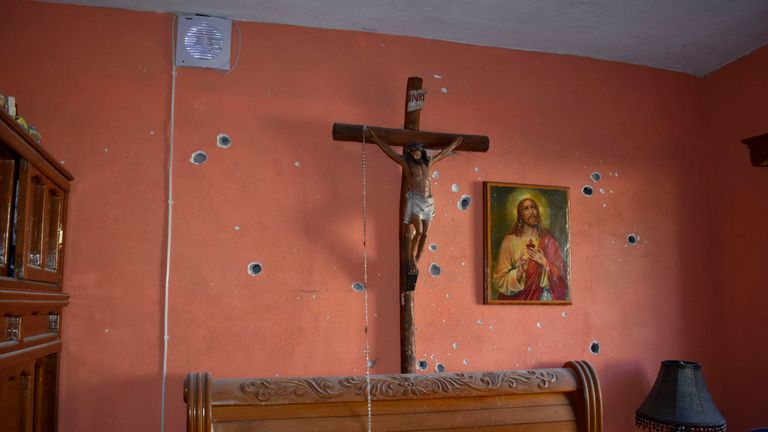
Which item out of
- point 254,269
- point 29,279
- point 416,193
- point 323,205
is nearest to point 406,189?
point 416,193

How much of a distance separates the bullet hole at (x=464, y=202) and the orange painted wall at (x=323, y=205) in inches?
0.8

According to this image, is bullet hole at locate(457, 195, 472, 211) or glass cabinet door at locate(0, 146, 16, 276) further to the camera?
bullet hole at locate(457, 195, 472, 211)

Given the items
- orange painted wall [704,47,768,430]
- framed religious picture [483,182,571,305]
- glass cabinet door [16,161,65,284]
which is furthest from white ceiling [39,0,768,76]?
glass cabinet door [16,161,65,284]

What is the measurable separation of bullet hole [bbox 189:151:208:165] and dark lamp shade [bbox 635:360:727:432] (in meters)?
1.99

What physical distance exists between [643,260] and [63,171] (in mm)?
2410

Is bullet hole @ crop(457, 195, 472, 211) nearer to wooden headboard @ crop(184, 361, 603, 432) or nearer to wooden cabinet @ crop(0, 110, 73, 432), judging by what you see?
wooden headboard @ crop(184, 361, 603, 432)

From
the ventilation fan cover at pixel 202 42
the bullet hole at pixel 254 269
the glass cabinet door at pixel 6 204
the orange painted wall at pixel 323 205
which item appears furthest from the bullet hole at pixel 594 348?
the glass cabinet door at pixel 6 204

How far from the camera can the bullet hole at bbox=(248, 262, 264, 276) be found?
237 centimetres

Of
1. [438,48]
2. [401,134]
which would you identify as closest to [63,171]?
[401,134]

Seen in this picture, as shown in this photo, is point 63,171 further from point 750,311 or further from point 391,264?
point 750,311

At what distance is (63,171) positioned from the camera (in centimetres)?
210

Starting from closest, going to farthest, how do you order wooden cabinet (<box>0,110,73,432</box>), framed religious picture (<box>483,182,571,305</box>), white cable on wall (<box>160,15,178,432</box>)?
wooden cabinet (<box>0,110,73,432</box>)
white cable on wall (<box>160,15,178,432</box>)
framed religious picture (<box>483,182,571,305</box>)

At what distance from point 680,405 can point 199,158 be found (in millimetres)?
2065

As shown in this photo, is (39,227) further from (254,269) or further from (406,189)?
(406,189)
